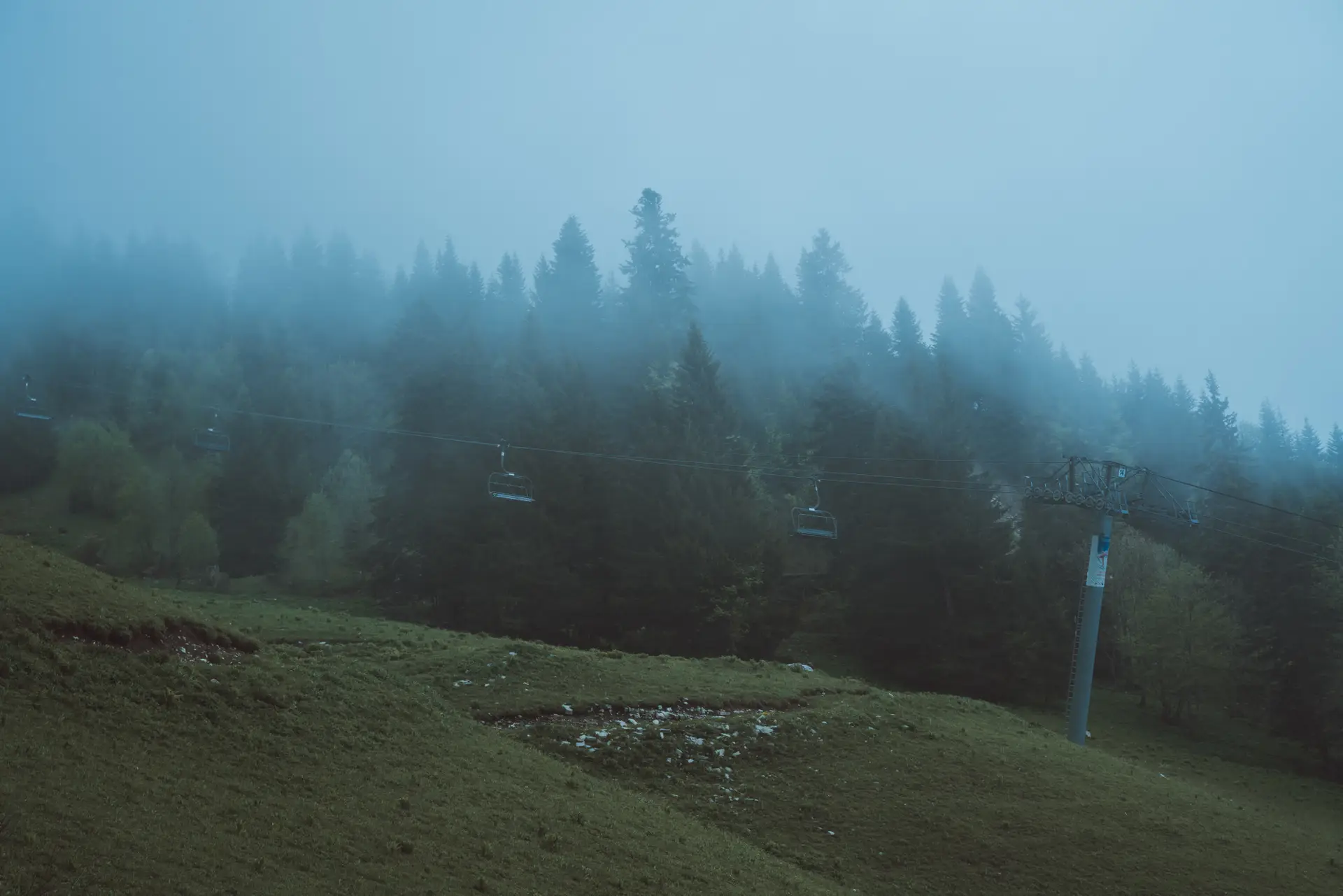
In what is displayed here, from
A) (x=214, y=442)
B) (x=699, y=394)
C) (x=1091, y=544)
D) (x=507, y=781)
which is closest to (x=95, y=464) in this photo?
(x=214, y=442)

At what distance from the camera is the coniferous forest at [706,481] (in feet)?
182

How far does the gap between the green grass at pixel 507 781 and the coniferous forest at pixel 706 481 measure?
14236mm

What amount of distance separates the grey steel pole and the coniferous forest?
41.9ft

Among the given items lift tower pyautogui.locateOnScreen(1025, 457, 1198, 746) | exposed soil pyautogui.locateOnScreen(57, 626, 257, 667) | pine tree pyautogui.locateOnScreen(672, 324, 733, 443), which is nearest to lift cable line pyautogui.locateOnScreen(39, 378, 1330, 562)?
lift tower pyautogui.locateOnScreen(1025, 457, 1198, 746)

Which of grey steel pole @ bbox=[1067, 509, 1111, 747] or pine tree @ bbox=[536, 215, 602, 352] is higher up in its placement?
pine tree @ bbox=[536, 215, 602, 352]

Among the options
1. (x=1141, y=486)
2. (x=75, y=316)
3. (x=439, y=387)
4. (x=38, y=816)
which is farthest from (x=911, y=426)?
(x=75, y=316)

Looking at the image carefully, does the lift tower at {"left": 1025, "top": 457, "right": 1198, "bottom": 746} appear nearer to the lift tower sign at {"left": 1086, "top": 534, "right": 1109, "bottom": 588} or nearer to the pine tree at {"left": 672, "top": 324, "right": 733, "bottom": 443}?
the lift tower sign at {"left": 1086, "top": 534, "right": 1109, "bottom": 588}

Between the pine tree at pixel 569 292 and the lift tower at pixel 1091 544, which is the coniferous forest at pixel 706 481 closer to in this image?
the pine tree at pixel 569 292

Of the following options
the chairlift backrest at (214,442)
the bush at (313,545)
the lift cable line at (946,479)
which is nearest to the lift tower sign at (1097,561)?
the lift cable line at (946,479)

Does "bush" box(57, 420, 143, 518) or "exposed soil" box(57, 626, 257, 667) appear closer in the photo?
"exposed soil" box(57, 626, 257, 667)

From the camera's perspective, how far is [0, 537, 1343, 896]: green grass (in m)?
13.9

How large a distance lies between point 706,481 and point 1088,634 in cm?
2390

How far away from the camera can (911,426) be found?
65.1m

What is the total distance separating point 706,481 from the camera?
56438mm
